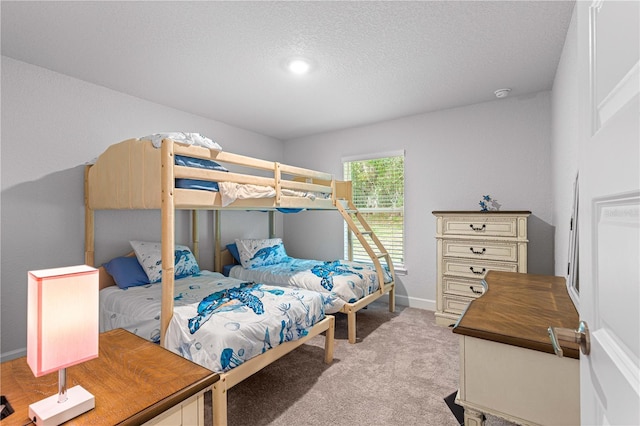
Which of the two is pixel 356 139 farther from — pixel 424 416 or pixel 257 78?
pixel 424 416

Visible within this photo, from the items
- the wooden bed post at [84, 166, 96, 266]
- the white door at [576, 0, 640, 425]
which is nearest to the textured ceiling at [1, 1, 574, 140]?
the wooden bed post at [84, 166, 96, 266]

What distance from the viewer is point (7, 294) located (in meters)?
2.51

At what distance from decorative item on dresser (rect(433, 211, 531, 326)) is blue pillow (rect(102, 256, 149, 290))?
3032 millimetres

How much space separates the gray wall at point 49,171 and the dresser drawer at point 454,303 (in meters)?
3.40

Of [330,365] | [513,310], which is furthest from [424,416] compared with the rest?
[513,310]

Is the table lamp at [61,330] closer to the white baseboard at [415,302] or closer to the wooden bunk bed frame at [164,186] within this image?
the wooden bunk bed frame at [164,186]

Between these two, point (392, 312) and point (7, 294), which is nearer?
point (7, 294)

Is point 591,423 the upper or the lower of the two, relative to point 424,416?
upper

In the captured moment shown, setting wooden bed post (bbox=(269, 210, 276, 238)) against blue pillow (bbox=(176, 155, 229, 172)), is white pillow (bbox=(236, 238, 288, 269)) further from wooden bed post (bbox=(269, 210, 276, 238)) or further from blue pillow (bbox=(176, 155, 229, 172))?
blue pillow (bbox=(176, 155, 229, 172))

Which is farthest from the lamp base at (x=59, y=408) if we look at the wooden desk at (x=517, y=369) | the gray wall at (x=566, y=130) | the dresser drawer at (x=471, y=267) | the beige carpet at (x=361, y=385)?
the dresser drawer at (x=471, y=267)

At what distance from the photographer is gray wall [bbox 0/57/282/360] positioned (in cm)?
250

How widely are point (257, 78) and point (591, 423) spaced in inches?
118

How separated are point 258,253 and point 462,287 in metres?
2.44

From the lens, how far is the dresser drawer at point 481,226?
2961 mm
